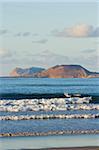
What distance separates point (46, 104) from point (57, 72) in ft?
1.14

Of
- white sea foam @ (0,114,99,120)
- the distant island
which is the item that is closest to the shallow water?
white sea foam @ (0,114,99,120)

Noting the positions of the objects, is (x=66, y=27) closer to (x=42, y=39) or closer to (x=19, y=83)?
(x=42, y=39)

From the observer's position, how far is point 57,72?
18.4ft

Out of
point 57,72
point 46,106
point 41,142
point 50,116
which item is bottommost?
point 41,142

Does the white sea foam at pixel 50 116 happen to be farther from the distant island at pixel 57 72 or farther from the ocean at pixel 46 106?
the distant island at pixel 57 72

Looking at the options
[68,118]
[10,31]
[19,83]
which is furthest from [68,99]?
[10,31]

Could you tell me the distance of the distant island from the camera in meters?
5.58

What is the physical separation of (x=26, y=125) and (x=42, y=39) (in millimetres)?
877

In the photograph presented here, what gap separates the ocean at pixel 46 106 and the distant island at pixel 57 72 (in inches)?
1.7

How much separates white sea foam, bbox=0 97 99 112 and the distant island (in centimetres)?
24

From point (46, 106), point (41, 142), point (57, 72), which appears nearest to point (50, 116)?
point (46, 106)

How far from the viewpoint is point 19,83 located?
553 centimetres

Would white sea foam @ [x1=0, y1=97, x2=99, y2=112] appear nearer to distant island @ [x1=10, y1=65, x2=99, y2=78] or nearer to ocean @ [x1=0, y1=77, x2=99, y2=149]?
ocean @ [x1=0, y1=77, x2=99, y2=149]

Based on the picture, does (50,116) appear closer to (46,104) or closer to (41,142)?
(46,104)
